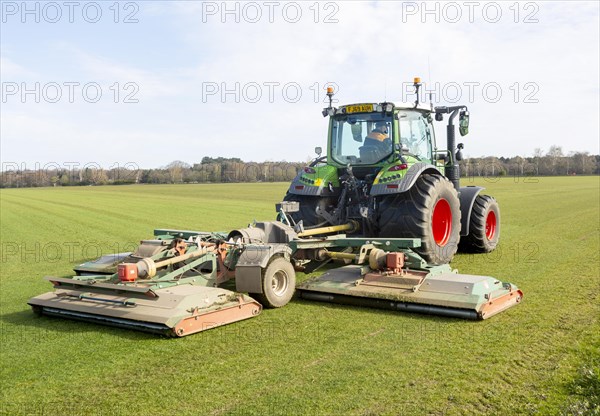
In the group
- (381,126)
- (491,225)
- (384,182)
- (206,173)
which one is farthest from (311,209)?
(206,173)

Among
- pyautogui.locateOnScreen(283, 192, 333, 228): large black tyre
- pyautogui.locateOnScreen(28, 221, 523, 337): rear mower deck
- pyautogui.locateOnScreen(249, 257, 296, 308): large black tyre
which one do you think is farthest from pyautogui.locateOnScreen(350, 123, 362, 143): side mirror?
pyautogui.locateOnScreen(249, 257, 296, 308): large black tyre

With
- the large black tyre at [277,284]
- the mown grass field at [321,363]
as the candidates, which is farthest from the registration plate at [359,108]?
the mown grass field at [321,363]

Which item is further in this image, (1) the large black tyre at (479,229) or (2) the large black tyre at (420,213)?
(1) the large black tyre at (479,229)

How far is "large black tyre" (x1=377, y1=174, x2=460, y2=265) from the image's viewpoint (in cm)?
813

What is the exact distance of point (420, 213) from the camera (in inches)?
319

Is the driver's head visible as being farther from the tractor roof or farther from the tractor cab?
the tractor roof

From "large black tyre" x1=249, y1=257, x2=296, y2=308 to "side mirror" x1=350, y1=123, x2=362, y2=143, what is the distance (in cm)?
341

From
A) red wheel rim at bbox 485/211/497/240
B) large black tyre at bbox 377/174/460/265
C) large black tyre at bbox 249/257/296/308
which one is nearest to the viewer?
large black tyre at bbox 249/257/296/308

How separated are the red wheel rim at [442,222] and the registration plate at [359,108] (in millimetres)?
1894

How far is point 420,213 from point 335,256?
4.95 ft

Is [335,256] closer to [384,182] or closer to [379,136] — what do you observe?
[384,182]

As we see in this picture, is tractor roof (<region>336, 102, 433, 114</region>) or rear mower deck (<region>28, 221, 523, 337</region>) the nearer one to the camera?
rear mower deck (<region>28, 221, 523, 337</region>)

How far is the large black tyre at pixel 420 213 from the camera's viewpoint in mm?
8133

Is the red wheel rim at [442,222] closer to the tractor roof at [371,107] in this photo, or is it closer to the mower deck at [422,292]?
the tractor roof at [371,107]
